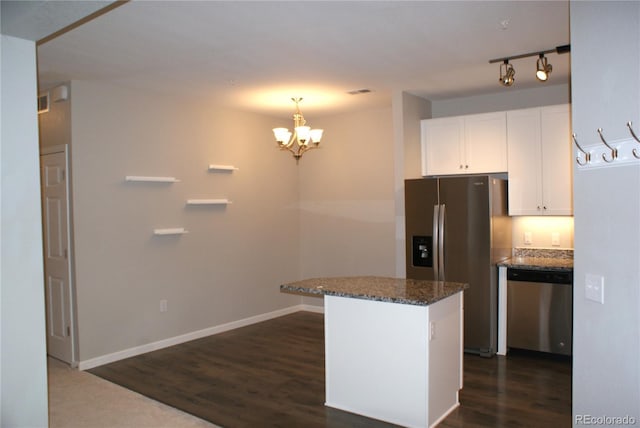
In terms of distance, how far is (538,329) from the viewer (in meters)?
4.61

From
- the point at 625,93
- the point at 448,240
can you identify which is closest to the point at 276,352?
the point at 448,240

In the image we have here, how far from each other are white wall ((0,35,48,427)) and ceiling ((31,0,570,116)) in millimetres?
864

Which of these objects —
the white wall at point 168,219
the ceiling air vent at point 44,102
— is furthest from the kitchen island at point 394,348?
the ceiling air vent at point 44,102

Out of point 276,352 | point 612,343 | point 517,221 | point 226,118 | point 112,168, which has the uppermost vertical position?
point 226,118

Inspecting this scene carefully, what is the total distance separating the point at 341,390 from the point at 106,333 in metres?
2.50

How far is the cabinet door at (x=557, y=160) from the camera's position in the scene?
4.65 metres

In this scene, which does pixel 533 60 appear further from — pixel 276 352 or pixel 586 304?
pixel 276 352

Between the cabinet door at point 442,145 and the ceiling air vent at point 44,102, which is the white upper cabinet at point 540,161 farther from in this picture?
the ceiling air vent at point 44,102

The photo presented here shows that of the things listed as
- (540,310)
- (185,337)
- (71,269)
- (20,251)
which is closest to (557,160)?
(540,310)

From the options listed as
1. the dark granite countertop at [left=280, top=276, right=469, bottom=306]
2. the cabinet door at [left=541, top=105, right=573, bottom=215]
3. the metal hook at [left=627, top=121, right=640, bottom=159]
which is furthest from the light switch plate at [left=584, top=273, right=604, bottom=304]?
the cabinet door at [left=541, top=105, right=573, bottom=215]

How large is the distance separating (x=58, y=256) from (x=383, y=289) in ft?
10.5

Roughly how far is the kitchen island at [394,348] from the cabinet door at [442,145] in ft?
6.72

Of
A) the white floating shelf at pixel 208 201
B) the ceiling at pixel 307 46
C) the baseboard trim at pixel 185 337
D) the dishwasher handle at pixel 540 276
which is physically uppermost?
the ceiling at pixel 307 46

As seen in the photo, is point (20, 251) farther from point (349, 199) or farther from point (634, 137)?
point (349, 199)
